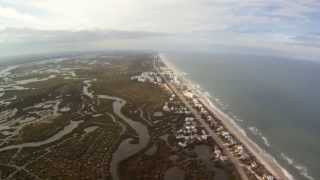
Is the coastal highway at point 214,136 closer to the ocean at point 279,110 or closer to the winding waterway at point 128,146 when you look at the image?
the ocean at point 279,110

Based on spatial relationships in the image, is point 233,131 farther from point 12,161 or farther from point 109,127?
point 12,161

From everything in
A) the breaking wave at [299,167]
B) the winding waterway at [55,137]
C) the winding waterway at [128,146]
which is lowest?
the winding waterway at [55,137]

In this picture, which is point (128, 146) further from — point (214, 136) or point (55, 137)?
point (214, 136)

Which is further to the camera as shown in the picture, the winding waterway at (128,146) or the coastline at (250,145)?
the winding waterway at (128,146)

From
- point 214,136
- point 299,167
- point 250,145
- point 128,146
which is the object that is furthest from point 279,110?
point 128,146

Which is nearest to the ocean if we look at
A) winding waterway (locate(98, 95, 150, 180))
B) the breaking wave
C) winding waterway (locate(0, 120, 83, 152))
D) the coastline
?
the breaking wave

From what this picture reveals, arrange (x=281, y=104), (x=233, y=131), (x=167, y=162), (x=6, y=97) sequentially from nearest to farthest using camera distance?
(x=167, y=162) → (x=233, y=131) → (x=281, y=104) → (x=6, y=97)

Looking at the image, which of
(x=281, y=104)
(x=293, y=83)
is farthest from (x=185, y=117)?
(x=293, y=83)

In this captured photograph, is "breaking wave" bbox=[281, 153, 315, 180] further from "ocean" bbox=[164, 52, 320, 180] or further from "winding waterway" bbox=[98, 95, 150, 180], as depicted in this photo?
"winding waterway" bbox=[98, 95, 150, 180]

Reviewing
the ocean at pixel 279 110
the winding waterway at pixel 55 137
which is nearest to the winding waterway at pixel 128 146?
the winding waterway at pixel 55 137
